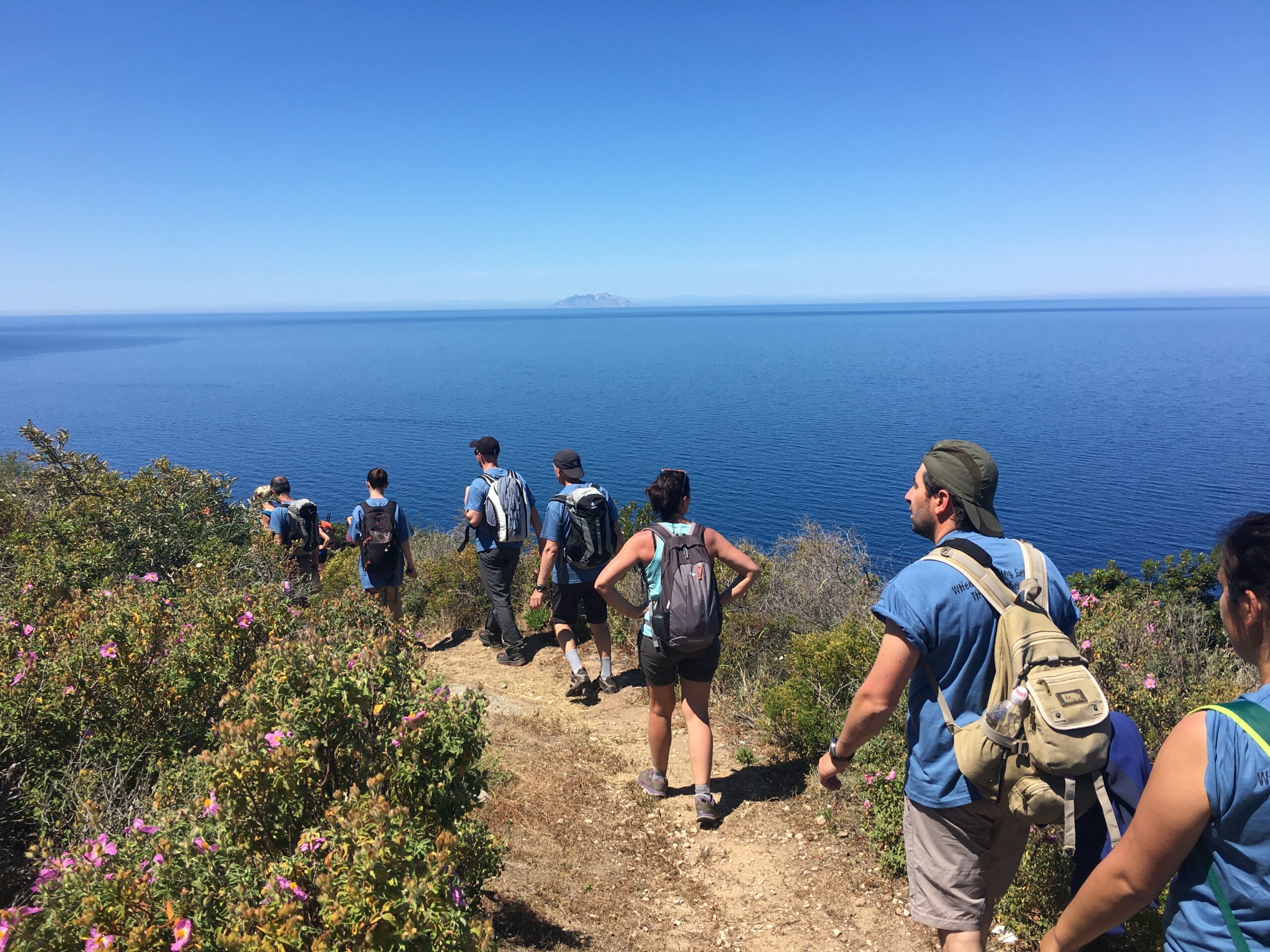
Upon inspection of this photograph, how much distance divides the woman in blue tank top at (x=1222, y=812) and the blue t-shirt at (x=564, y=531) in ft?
15.1

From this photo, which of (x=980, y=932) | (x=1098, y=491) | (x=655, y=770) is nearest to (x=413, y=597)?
(x=655, y=770)

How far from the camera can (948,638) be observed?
2523 mm

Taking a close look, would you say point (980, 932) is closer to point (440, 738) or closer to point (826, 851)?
point (826, 851)

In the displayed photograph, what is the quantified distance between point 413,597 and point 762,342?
142m

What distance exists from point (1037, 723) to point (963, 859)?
2.39 ft

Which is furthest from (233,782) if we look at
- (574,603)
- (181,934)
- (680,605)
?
(574,603)

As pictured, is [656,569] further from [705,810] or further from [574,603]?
[574,603]

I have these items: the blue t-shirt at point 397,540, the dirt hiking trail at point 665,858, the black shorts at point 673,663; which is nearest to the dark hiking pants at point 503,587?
the blue t-shirt at point 397,540

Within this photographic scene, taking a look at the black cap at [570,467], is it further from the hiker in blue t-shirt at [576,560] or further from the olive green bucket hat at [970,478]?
the olive green bucket hat at [970,478]

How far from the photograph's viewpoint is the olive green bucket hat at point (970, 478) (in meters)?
2.75

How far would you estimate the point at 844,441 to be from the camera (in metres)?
46.8

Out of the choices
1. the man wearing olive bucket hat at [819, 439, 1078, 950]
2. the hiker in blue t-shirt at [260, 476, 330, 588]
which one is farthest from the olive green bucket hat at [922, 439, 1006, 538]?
the hiker in blue t-shirt at [260, 476, 330, 588]

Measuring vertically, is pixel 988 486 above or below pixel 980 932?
above

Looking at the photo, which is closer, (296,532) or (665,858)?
(665,858)
